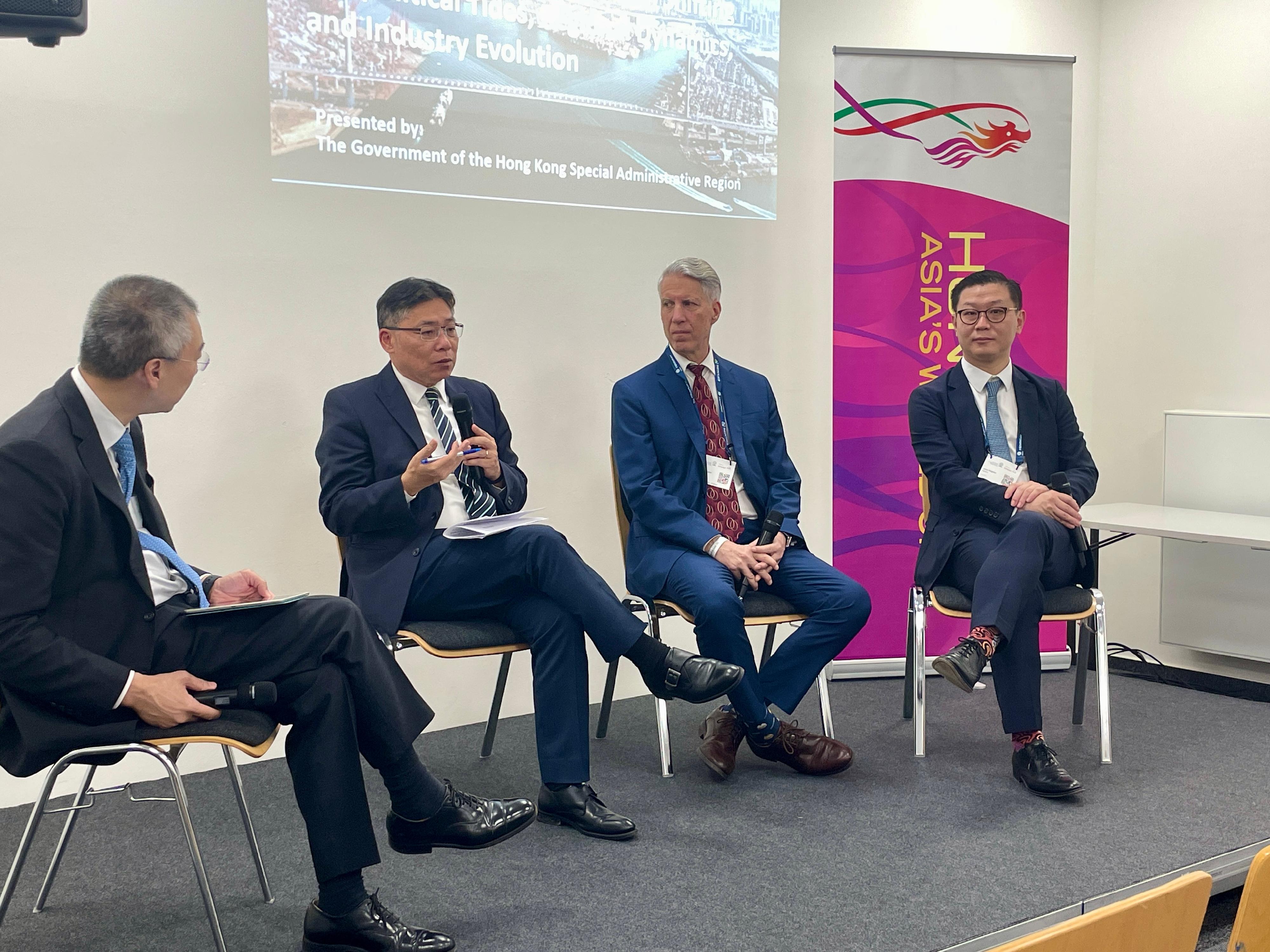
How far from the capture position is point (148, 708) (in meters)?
1.81

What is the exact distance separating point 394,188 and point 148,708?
1.95 metres

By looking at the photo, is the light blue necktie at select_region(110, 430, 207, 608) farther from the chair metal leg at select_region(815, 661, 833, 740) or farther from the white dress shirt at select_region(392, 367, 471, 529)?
the chair metal leg at select_region(815, 661, 833, 740)

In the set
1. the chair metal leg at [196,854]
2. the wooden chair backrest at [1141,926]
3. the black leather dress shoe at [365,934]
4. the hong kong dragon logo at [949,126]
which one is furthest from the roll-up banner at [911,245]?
the wooden chair backrest at [1141,926]

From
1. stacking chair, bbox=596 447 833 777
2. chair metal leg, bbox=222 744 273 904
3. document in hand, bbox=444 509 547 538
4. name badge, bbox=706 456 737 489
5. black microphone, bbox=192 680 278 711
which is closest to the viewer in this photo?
black microphone, bbox=192 680 278 711

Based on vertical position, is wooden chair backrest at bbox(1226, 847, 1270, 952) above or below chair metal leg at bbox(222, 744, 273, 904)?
above

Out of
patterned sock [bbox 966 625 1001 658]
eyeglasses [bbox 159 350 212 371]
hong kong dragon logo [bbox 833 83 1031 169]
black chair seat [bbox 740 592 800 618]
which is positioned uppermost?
hong kong dragon logo [bbox 833 83 1031 169]

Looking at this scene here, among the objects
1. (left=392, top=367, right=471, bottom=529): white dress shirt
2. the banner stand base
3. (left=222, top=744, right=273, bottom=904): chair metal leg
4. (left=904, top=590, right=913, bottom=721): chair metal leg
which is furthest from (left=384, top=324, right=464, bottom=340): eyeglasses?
the banner stand base

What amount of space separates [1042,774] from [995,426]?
1.06m

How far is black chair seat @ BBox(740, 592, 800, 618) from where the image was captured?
298 cm

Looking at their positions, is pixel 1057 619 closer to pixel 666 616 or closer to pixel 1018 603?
pixel 1018 603

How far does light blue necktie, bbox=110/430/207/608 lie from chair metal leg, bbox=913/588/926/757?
1.85 m

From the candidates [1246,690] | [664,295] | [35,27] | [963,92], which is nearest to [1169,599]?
[1246,690]

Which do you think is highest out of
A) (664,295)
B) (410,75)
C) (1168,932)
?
(410,75)

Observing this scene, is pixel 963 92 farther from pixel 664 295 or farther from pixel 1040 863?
pixel 1040 863
